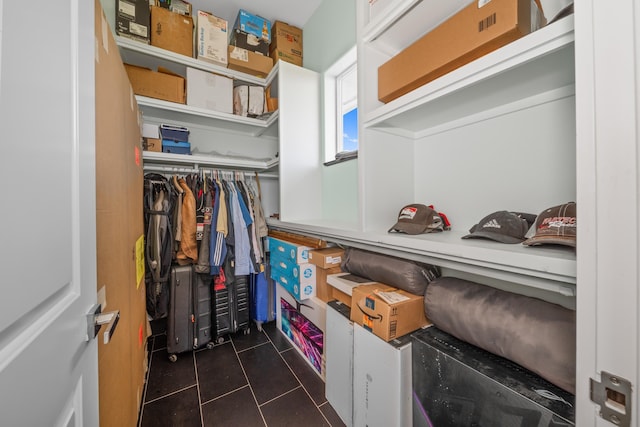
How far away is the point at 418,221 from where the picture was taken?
1053 mm

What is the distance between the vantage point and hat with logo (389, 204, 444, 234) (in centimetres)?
102

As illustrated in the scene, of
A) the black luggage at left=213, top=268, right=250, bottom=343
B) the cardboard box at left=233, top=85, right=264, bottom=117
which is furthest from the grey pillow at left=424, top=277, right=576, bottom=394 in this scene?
the cardboard box at left=233, top=85, right=264, bottom=117

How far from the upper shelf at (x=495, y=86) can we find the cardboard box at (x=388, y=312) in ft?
2.67

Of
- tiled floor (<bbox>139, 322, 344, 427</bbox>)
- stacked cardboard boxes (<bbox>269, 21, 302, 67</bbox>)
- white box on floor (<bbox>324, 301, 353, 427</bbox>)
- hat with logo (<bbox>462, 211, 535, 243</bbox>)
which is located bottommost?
tiled floor (<bbox>139, 322, 344, 427</bbox>)

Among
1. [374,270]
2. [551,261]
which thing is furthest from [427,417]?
[551,261]

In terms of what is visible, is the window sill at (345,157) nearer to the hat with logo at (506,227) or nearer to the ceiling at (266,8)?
the hat with logo at (506,227)

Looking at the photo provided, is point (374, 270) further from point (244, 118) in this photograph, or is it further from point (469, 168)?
point (244, 118)

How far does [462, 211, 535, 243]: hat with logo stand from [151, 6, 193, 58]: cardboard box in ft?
7.91

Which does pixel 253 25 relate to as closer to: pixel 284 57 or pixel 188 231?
pixel 284 57

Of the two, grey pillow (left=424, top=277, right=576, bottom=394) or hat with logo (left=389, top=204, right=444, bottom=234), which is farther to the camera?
hat with logo (left=389, top=204, right=444, bottom=234)

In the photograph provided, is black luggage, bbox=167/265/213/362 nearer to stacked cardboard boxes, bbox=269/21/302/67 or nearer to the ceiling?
stacked cardboard boxes, bbox=269/21/302/67

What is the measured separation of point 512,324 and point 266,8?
9.21 ft

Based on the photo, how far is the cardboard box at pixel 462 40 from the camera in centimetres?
69

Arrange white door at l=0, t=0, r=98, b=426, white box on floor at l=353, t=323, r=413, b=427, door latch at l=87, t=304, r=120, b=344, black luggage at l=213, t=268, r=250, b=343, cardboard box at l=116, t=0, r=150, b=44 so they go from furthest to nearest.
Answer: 1. black luggage at l=213, t=268, r=250, b=343
2. cardboard box at l=116, t=0, r=150, b=44
3. white box on floor at l=353, t=323, r=413, b=427
4. door latch at l=87, t=304, r=120, b=344
5. white door at l=0, t=0, r=98, b=426
